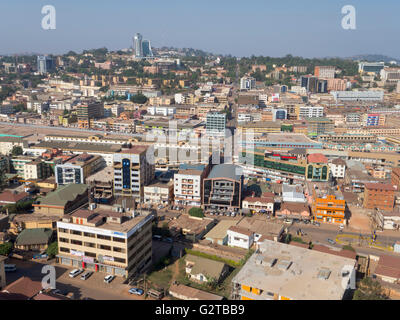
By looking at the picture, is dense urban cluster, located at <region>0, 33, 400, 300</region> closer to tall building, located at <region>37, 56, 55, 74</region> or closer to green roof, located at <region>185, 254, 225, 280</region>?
green roof, located at <region>185, 254, 225, 280</region>

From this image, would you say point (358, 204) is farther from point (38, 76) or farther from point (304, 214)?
point (38, 76)

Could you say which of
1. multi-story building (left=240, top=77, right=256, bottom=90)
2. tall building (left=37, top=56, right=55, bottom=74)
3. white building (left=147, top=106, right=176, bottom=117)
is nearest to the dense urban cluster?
white building (left=147, top=106, right=176, bottom=117)

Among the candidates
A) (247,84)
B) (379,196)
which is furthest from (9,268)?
(247,84)

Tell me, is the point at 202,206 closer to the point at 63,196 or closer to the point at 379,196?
the point at 63,196

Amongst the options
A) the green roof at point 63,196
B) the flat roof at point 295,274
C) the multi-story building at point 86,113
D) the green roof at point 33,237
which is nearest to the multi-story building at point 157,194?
the green roof at point 63,196

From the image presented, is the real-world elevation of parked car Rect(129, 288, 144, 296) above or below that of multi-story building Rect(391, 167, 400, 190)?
below
